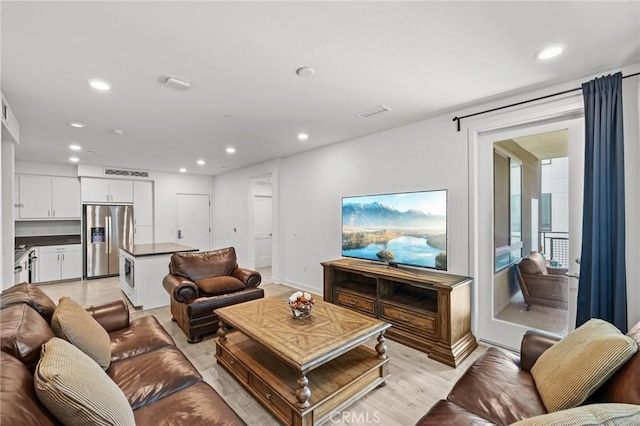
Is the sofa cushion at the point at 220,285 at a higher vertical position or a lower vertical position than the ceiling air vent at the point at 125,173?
lower

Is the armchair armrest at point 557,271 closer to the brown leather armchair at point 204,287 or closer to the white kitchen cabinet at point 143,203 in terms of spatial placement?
the brown leather armchair at point 204,287

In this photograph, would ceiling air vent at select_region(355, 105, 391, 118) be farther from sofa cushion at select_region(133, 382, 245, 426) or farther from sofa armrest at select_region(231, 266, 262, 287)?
sofa cushion at select_region(133, 382, 245, 426)

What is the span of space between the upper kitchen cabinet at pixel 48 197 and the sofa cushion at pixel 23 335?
5.90 m

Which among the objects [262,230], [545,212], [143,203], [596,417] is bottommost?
[596,417]

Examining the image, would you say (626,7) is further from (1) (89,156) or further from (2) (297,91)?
(1) (89,156)

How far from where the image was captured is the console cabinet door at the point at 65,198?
237 inches

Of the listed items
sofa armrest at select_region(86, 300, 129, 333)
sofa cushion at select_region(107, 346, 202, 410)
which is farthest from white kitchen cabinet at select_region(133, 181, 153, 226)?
sofa cushion at select_region(107, 346, 202, 410)

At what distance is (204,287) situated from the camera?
3.37 metres

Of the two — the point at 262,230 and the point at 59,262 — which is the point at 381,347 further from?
the point at 59,262

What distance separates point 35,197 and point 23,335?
6424mm

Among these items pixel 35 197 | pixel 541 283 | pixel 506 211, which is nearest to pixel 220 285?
pixel 506 211

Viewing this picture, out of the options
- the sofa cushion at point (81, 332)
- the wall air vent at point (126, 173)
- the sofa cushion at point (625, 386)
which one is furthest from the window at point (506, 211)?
the wall air vent at point (126, 173)

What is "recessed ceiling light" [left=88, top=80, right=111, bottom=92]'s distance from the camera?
7.86ft

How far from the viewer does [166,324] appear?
3.61m
